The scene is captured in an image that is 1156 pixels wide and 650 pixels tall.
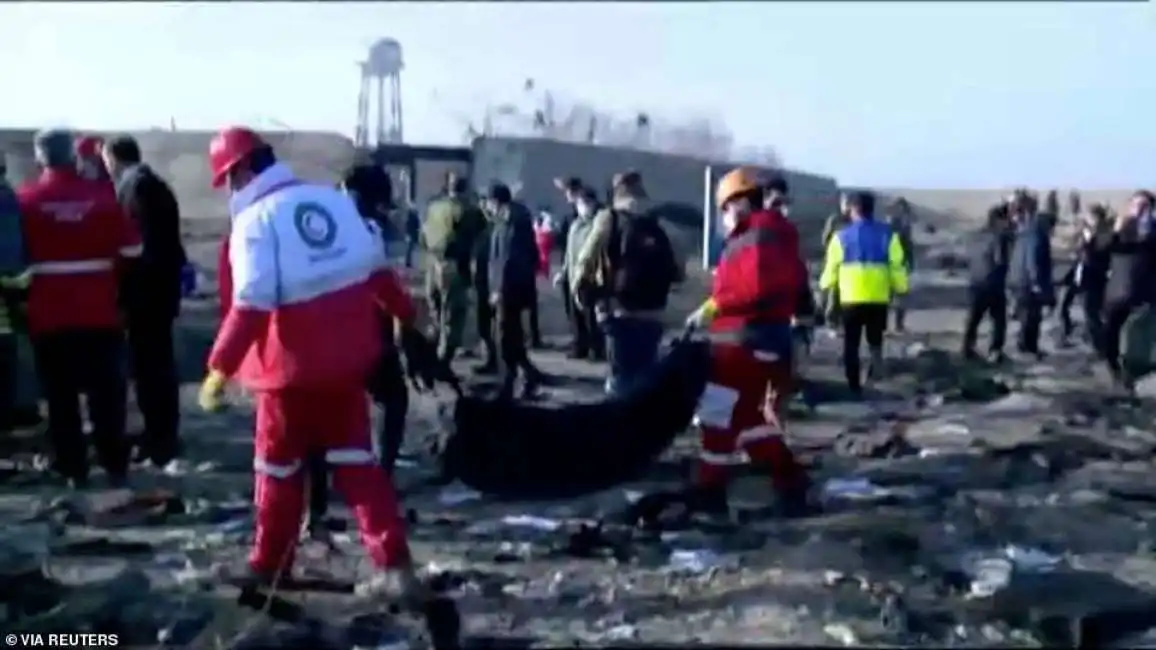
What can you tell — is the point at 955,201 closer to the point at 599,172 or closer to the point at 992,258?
the point at 599,172

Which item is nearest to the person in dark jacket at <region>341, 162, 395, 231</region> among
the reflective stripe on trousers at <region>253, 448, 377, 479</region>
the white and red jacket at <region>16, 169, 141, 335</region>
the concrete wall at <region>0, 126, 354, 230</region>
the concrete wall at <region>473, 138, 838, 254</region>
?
the white and red jacket at <region>16, 169, 141, 335</region>

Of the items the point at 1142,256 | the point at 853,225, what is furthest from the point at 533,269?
the point at 1142,256

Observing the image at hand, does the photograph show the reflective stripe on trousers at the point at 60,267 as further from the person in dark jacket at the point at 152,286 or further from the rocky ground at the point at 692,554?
the rocky ground at the point at 692,554

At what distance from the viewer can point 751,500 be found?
9.02 metres

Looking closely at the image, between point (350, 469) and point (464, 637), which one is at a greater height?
point (350, 469)

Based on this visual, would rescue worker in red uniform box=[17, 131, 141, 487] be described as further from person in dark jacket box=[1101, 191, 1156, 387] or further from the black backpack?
person in dark jacket box=[1101, 191, 1156, 387]

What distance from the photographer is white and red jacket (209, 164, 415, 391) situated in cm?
624

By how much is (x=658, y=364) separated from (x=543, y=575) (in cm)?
171

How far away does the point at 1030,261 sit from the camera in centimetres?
1841

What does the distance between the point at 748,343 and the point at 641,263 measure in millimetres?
2092

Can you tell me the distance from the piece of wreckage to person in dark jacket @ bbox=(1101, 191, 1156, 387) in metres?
6.58

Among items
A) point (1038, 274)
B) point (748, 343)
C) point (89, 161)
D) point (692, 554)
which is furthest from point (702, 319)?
point (1038, 274)

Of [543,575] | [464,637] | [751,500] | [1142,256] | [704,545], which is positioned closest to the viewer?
[464,637]

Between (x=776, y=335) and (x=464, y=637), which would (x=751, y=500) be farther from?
(x=464, y=637)
